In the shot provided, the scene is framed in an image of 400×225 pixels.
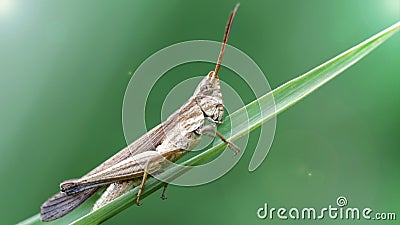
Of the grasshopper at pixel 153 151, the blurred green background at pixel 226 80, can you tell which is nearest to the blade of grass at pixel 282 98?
the grasshopper at pixel 153 151

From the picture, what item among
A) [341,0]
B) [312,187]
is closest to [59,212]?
[312,187]

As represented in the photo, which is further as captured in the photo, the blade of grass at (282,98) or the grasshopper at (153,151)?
the grasshopper at (153,151)

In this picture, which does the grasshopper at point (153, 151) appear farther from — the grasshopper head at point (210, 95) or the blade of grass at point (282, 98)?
the blade of grass at point (282, 98)

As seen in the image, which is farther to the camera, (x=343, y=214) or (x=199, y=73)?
(x=199, y=73)

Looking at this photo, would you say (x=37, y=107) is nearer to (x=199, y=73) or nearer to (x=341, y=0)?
(x=199, y=73)

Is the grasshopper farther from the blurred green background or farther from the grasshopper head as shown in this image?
the blurred green background

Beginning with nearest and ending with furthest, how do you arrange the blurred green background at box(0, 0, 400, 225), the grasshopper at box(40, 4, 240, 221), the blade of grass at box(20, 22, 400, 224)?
the blade of grass at box(20, 22, 400, 224) → the grasshopper at box(40, 4, 240, 221) → the blurred green background at box(0, 0, 400, 225)

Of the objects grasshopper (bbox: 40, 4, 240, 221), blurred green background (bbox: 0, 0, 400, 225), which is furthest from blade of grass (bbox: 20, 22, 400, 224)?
blurred green background (bbox: 0, 0, 400, 225)
